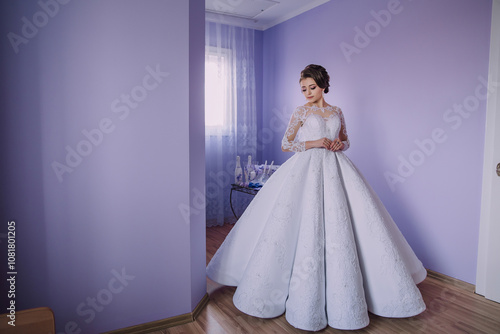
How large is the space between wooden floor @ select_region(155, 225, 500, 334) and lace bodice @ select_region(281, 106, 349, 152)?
1.21m

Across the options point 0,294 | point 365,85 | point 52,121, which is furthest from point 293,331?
point 365,85

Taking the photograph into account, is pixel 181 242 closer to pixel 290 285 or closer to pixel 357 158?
pixel 290 285

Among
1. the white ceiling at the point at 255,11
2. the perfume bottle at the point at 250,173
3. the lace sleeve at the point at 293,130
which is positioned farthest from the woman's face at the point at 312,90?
the white ceiling at the point at 255,11

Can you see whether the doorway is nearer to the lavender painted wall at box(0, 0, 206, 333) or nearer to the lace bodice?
the lace bodice

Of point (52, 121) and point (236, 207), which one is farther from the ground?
point (52, 121)

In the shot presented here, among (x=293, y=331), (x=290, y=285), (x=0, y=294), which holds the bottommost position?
(x=293, y=331)

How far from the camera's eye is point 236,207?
4559 millimetres

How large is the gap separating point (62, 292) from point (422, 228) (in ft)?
8.69

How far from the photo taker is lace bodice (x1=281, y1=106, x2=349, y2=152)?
8.52 ft

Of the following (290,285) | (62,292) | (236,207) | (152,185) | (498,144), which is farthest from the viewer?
(236,207)

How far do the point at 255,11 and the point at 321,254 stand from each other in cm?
318

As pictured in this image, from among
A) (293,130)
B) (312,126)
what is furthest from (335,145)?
(293,130)

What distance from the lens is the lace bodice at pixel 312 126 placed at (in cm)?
260

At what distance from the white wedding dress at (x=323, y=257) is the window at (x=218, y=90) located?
2.07 metres
